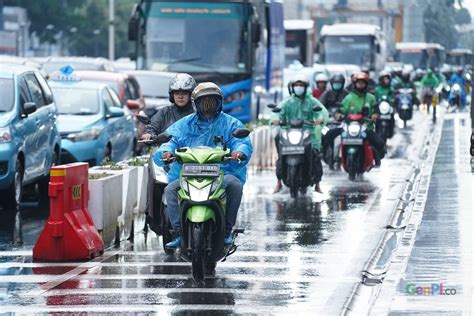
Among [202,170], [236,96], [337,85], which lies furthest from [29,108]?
[236,96]

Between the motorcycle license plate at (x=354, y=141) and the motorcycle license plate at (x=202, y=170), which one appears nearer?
the motorcycle license plate at (x=202, y=170)

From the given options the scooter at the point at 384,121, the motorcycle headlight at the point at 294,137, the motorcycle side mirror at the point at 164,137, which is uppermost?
the motorcycle side mirror at the point at 164,137

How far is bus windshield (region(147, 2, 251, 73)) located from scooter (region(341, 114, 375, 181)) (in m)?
11.7

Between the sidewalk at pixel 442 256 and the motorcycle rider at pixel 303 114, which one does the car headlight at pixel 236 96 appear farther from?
the motorcycle rider at pixel 303 114

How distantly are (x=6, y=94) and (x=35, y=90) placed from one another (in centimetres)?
115

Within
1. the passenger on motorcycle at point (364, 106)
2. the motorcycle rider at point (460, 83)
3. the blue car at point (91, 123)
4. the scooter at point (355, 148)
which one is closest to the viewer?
the blue car at point (91, 123)

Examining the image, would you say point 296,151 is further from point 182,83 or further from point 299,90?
point 182,83

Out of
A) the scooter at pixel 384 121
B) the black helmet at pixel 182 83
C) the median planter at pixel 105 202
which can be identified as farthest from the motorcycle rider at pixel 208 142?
the scooter at pixel 384 121

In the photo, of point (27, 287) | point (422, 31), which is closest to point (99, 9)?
point (422, 31)

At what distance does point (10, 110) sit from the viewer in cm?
2009

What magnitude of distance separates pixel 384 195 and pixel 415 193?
47 centimetres

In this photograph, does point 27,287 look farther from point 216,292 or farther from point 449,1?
point 449,1

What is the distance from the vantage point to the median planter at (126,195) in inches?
663

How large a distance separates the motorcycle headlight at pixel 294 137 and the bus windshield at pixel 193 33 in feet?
48.7
